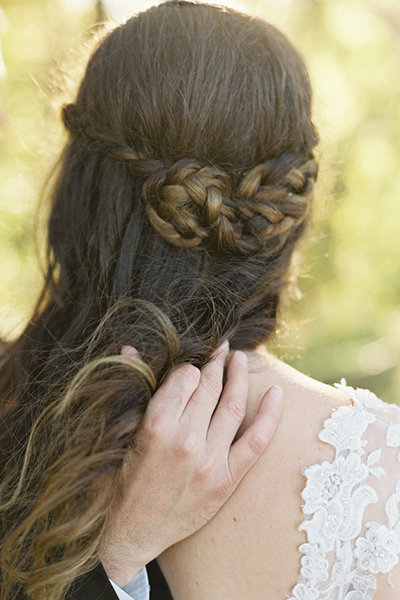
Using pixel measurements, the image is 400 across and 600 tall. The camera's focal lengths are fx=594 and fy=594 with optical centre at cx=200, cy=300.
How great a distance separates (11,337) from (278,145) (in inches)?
37.7

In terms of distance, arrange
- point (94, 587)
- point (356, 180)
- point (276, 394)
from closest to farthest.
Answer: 1. point (94, 587)
2. point (276, 394)
3. point (356, 180)

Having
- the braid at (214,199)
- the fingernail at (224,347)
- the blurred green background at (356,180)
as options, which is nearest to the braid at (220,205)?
the braid at (214,199)

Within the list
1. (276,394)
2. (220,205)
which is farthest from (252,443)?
(220,205)

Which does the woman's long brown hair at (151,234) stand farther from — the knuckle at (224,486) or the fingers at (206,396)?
the knuckle at (224,486)

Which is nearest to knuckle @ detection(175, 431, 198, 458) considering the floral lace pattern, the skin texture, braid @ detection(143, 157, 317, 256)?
the skin texture

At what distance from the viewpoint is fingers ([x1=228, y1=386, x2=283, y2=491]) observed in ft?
3.43

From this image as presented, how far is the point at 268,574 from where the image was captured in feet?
3.39

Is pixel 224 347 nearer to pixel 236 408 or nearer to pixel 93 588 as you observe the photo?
pixel 236 408

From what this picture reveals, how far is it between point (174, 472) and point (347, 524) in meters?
0.32

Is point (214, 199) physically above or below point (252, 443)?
above

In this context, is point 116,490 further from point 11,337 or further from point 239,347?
point 11,337

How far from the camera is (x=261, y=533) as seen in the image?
1035 millimetres

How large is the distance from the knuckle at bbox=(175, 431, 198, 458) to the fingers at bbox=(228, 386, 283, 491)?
76 millimetres

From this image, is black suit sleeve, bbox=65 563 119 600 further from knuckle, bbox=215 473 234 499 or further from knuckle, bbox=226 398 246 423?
knuckle, bbox=226 398 246 423
